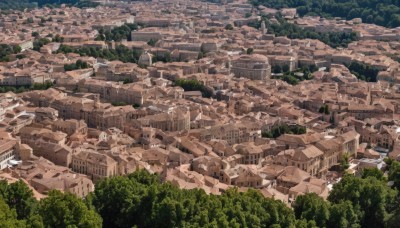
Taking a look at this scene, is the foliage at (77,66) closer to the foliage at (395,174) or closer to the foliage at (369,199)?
the foliage at (395,174)

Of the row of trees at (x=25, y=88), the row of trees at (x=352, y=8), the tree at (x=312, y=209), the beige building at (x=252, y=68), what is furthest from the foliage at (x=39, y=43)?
the tree at (x=312, y=209)

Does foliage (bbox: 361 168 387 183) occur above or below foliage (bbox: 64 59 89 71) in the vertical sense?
above

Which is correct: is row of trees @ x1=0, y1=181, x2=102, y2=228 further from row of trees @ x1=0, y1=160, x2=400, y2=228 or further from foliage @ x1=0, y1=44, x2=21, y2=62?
foliage @ x1=0, y1=44, x2=21, y2=62

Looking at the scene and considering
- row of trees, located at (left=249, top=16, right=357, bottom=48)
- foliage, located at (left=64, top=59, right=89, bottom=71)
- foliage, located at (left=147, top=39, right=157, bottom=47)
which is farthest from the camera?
row of trees, located at (left=249, top=16, right=357, bottom=48)

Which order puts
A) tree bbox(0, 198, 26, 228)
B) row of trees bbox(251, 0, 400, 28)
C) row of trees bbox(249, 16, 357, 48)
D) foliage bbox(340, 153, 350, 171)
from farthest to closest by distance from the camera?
row of trees bbox(251, 0, 400, 28), row of trees bbox(249, 16, 357, 48), foliage bbox(340, 153, 350, 171), tree bbox(0, 198, 26, 228)

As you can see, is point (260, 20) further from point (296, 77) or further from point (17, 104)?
point (17, 104)

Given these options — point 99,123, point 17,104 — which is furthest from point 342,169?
point 17,104

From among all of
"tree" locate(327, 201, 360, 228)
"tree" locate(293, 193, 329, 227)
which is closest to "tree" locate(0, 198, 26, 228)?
"tree" locate(293, 193, 329, 227)
